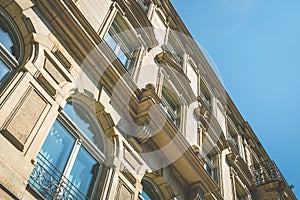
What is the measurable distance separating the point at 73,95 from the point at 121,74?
2.21m

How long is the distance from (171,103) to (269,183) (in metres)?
7.32

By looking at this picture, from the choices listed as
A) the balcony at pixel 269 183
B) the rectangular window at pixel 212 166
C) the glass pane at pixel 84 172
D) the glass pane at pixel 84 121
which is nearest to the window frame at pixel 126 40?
the glass pane at pixel 84 121

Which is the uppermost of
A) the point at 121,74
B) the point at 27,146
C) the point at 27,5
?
the point at 121,74

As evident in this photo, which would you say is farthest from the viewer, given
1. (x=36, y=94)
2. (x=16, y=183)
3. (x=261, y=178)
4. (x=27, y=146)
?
(x=261, y=178)

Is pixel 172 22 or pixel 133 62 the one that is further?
pixel 172 22

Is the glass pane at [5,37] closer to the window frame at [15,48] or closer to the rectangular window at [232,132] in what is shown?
the window frame at [15,48]

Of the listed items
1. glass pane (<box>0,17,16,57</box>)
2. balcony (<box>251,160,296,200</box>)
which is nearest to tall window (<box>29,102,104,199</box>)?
glass pane (<box>0,17,16,57</box>)

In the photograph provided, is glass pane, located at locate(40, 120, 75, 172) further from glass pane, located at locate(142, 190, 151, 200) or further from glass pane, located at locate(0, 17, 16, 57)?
glass pane, located at locate(142, 190, 151, 200)

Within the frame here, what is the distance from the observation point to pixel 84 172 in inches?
310

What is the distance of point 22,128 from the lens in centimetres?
631

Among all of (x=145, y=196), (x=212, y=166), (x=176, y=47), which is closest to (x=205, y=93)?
(x=176, y=47)

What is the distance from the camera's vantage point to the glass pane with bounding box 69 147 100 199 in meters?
7.49

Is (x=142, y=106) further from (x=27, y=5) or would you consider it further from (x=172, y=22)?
(x=172, y=22)

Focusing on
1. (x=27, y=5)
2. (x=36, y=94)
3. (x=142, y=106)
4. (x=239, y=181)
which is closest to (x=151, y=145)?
(x=142, y=106)
